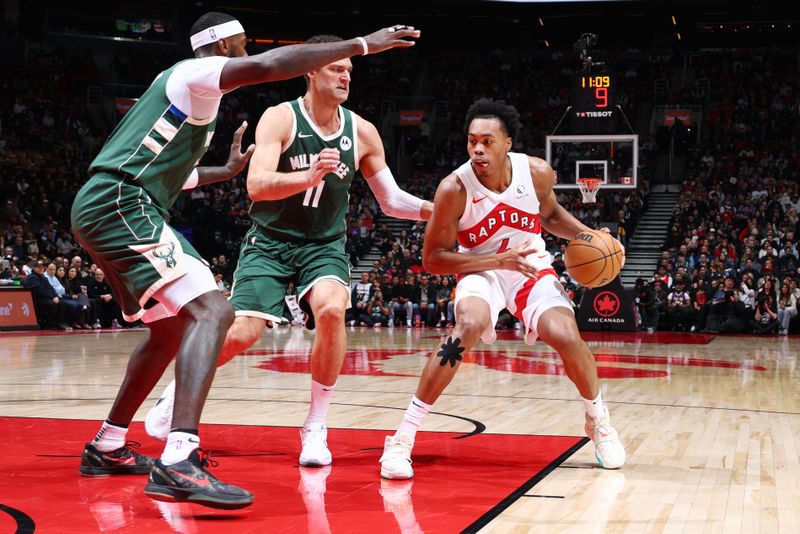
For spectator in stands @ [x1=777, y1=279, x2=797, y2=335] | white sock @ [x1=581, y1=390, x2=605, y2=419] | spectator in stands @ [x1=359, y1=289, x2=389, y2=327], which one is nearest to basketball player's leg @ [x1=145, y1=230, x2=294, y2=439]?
white sock @ [x1=581, y1=390, x2=605, y2=419]

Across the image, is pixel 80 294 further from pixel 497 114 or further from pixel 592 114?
pixel 497 114

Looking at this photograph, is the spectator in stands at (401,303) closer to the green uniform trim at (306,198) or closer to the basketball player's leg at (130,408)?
the green uniform trim at (306,198)

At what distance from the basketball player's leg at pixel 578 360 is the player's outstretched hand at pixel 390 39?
65.5 inches

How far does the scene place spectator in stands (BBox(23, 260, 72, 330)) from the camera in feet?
57.6

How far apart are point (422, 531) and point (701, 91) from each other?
2852 cm

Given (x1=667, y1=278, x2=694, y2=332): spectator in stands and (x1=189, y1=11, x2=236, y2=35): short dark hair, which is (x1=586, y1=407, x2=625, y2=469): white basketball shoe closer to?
(x1=189, y1=11, x2=236, y2=35): short dark hair

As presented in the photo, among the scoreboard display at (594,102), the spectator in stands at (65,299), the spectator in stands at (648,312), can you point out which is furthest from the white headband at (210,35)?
the scoreboard display at (594,102)

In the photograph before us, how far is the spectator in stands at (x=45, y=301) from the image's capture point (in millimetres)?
17562

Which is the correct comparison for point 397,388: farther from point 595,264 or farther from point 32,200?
point 32,200

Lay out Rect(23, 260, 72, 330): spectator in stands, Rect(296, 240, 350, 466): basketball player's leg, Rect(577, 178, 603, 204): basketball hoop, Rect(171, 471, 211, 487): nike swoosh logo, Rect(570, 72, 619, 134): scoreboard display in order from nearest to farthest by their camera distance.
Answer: Rect(171, 471, 211, 487): nike swoosh logo, Rect(296, 240, 350, 466): basketball player's leg, Rect(23, 260, 72, 330): spectator in stands, Rect(570, 72, 619, 134): scoreboard display, Rect(577, 178, 603, 204): basketball hoop

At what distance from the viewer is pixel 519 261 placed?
452 centimetres

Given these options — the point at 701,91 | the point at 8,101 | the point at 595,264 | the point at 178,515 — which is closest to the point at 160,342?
the point at 178,515

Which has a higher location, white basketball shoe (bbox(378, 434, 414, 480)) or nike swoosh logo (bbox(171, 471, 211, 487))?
nike swoosh logo (bbox(171, 471, 211, 487))

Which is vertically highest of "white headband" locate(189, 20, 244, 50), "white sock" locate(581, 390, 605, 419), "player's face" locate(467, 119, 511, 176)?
"white headband" locate(189, 20, 244, 50)
